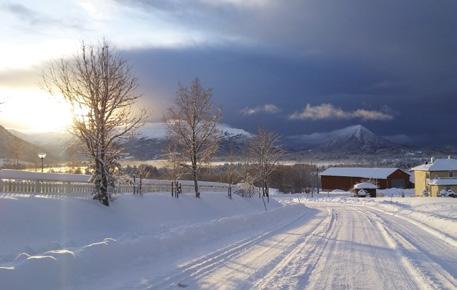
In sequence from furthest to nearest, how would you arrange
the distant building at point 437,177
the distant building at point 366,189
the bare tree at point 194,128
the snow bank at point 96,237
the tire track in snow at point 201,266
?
1. the distant building at point 366,189
2. the distant building at point 437,177
3. the bare tree at point 194,128
4. the tire track in snow at point 201,266
5. the snow bank at point 96,237

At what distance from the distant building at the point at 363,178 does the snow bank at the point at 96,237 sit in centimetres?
11483

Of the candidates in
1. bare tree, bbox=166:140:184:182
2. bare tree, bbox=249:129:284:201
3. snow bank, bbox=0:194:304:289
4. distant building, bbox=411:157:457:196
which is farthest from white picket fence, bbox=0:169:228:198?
distant building, bbox=411:157:457:196

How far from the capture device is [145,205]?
95.3ft

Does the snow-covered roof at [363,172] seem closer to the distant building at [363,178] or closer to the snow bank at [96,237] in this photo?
the distant building at [363,178]

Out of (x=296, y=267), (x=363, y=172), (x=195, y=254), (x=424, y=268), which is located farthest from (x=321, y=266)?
(x=363, y=172)

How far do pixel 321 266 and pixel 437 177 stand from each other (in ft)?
318

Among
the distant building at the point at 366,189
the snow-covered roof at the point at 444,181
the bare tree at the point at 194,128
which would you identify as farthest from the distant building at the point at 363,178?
the bare tree at the point at 194,128

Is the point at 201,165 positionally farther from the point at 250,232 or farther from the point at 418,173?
the point at 418,173

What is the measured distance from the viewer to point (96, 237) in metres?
20.6

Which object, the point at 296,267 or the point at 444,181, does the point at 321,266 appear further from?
the point at 444,181

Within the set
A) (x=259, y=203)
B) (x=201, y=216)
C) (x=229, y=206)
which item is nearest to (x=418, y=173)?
(x=259, y=203)

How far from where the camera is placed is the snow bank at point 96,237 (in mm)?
10695

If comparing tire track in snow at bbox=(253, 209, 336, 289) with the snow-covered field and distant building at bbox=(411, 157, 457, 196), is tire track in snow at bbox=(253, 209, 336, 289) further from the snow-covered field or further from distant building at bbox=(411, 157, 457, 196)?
distant building at bbox=(411, 157, 457, 196)

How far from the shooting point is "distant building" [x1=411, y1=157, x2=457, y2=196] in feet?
328
